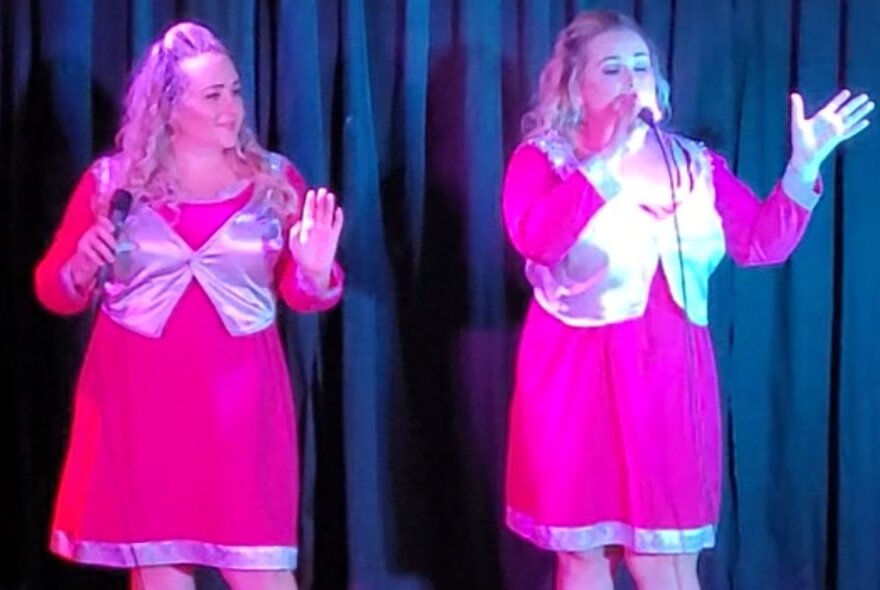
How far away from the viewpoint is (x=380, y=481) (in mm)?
2023

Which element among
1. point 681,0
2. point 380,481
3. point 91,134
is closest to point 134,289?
point 91,134

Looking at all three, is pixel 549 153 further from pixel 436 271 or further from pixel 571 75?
pixel 436 271

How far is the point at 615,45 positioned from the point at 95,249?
659 mm

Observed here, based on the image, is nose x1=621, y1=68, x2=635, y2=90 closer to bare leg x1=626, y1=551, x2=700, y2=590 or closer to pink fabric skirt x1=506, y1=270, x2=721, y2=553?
pink fabric skirt x1=506, y1=270, x2=721, y2=553

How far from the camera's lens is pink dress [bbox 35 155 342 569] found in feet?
6.08

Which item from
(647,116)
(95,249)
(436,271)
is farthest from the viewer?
(436,271)

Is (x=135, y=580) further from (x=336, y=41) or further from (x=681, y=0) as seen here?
(x=681, y=0)

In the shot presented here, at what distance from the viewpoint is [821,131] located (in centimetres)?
189

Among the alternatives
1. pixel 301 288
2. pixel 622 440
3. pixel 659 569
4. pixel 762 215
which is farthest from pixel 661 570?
pixel 301 288

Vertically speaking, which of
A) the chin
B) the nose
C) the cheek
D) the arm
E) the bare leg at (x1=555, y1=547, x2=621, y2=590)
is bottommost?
the bare leg at (x1=555, y1=547, x2=621, y2=590)

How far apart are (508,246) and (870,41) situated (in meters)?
0.54

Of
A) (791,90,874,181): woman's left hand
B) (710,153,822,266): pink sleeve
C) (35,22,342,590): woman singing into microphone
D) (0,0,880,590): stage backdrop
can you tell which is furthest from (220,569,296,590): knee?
(791,90,874,181): woman's left hand

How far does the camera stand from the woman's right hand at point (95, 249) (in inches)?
71.1

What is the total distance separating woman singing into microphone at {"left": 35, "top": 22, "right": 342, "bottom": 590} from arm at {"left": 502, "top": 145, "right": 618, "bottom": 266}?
0.73 ft
